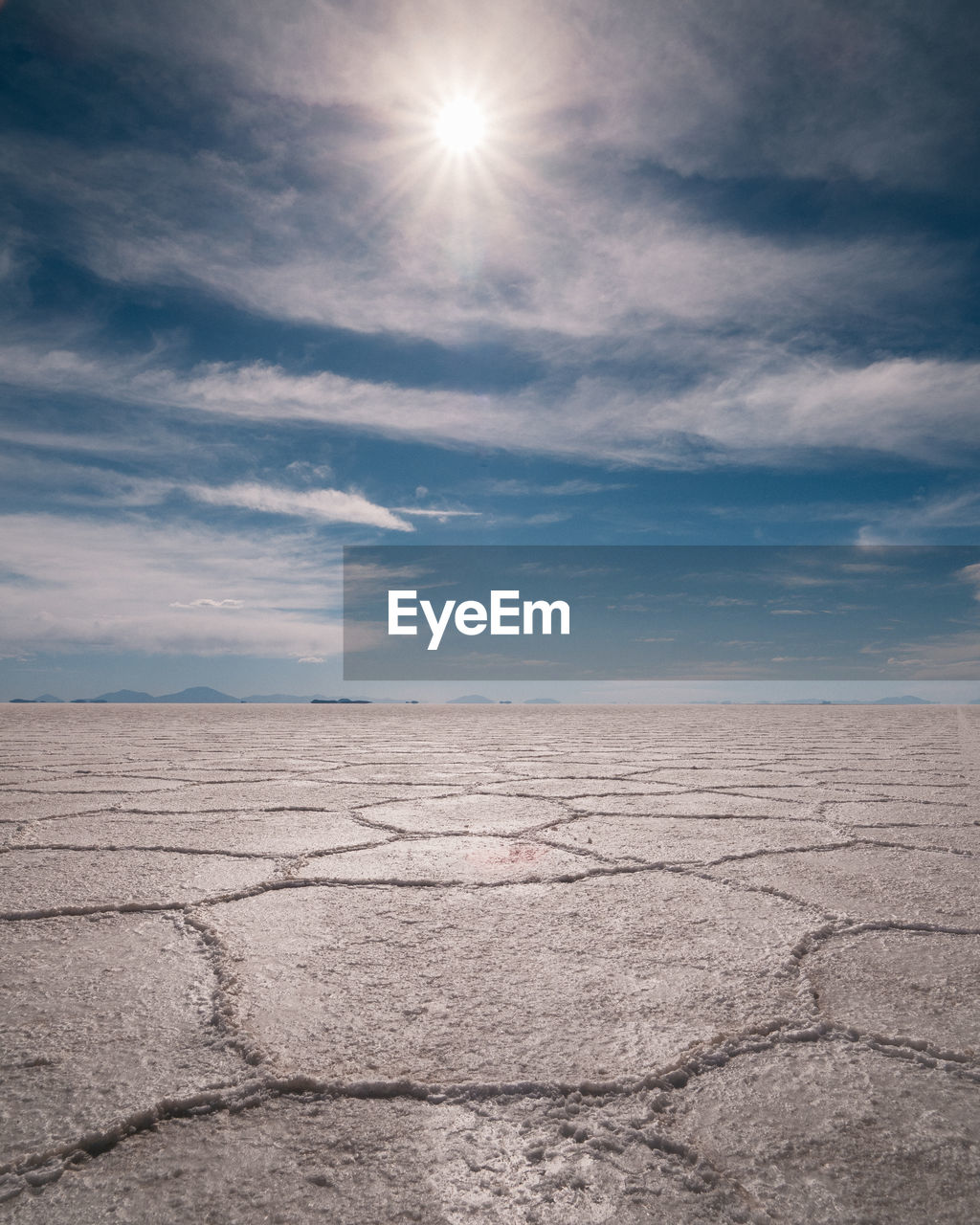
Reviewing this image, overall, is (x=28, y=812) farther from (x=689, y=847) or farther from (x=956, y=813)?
(x=956, y=813)

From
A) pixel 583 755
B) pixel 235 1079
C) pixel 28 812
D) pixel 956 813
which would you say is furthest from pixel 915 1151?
pixel 583 755

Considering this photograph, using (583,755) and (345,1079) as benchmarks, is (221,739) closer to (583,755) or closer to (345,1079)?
(583,755)

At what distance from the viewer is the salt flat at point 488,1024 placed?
503 millimetres

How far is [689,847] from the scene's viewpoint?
4.76 feet

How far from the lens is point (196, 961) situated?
0.86 meters

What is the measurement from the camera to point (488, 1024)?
0.71 metres

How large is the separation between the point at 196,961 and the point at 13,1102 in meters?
0.28

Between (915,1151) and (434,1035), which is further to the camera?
(434,1035)

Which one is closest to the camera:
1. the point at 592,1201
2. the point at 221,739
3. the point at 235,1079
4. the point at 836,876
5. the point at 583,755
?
the point at 592,1201

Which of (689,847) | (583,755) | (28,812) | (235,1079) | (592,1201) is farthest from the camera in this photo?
(583,755)

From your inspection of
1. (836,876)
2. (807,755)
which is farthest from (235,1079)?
(807,755)

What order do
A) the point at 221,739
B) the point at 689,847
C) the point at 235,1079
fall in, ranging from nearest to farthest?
the point at 235,1079
the point at 689,847
the point at 221,739

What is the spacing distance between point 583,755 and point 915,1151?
302cm

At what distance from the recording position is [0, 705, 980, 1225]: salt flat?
503mm
